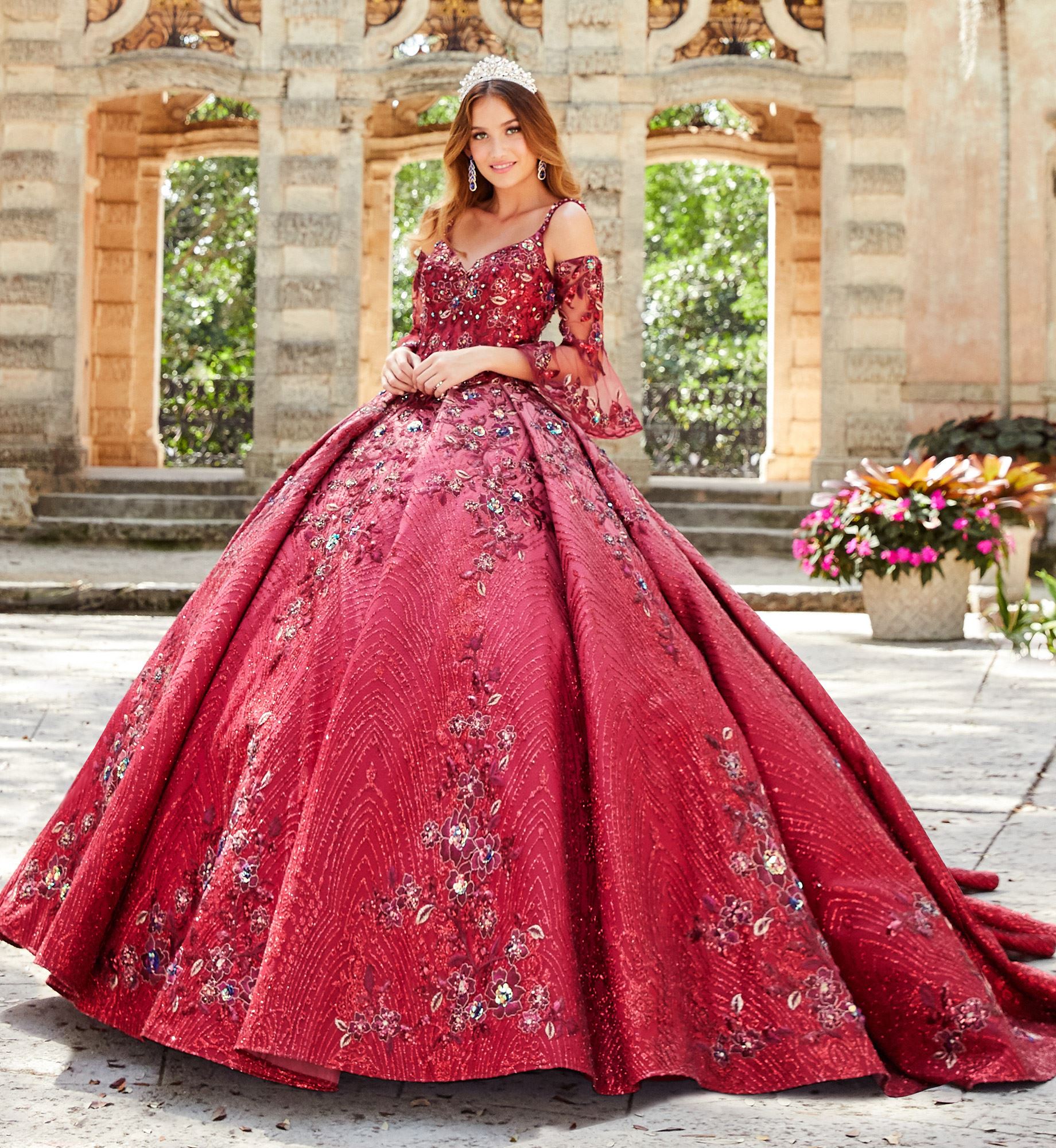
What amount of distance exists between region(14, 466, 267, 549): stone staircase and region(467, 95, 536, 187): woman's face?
8357 mm

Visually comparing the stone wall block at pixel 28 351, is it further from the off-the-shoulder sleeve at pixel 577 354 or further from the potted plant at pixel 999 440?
the off-the-shoulder sleeve at pixel 577 354

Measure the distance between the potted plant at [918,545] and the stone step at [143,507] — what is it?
5477mm

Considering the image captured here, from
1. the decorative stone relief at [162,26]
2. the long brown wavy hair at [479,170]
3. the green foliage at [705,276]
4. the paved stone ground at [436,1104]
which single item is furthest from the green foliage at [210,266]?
the long brown wavy hair at [479,170]

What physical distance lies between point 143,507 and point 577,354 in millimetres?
9326

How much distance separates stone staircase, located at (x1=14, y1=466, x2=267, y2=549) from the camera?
11.1 meters

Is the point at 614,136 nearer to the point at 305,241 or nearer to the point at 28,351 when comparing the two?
the point at 305,241

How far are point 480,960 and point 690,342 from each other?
89.4ft

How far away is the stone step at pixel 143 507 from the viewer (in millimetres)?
11523

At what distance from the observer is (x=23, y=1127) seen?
2000mm

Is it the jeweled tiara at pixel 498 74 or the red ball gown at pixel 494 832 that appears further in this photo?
the jeweled tiara at pixel 498 74

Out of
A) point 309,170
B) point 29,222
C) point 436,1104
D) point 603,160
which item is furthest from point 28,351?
point 436,1104

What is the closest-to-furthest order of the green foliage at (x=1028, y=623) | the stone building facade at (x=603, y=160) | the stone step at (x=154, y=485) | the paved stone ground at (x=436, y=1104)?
→ the paved stone ground at (x=436, y=1104), the green foliage at (x=1028, y=623), the stone building facade at (x=603, y=160), the stone step at (x=154, y=485)

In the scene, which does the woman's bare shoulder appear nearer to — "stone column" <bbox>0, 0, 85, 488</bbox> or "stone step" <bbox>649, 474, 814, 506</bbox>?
"stone step" <bbox>649, 474, 814, 506</bbox>

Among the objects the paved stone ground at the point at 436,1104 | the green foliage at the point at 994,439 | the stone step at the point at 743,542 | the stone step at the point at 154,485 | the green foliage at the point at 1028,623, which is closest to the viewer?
the paved stone ground at the point at 436,1104
